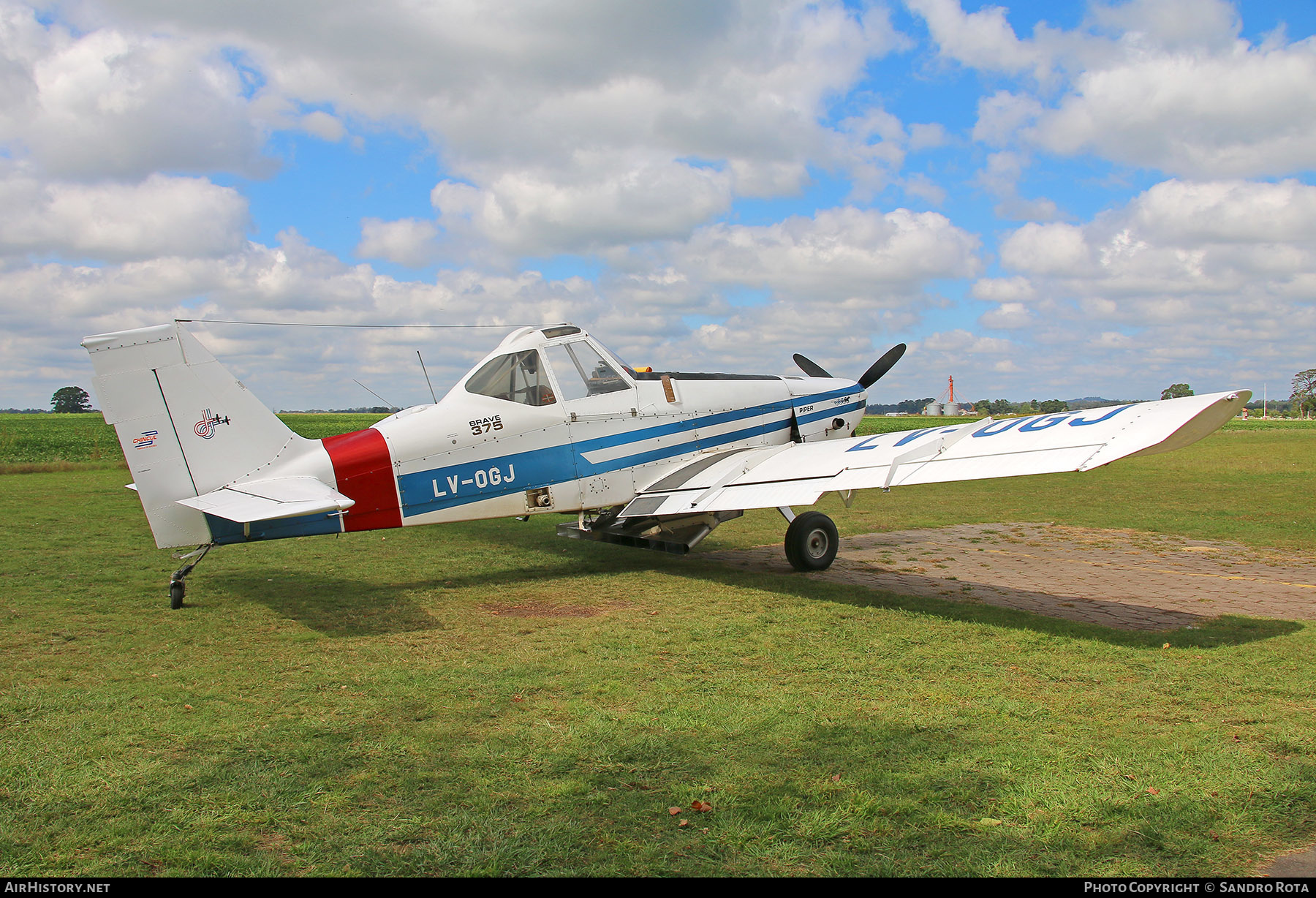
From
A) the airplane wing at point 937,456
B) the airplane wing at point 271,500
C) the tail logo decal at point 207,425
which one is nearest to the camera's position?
the airplane wing at point 937,456

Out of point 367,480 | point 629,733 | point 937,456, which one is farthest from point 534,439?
point 629,733

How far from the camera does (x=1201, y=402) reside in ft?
19.4

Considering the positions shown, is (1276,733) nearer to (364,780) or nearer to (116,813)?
(364,780)

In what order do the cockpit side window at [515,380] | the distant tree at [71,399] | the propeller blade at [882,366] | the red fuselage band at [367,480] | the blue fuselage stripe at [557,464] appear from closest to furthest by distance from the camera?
the red fuselage band at [367,480] → the blue fuselage stripe at [557,464] → the cockpit side window at [515,380] → the propeller blade at [882,366] → the distant tree at [71,399]

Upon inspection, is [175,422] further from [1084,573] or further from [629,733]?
[1084,573]

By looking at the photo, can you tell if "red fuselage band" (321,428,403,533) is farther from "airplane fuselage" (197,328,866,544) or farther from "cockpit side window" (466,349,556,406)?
"cockpit side window" (466,349,556,406)

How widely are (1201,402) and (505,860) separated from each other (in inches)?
228

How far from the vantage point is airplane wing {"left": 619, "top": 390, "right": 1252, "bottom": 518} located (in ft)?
19.5

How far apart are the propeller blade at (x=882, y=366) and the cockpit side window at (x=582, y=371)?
430 cm

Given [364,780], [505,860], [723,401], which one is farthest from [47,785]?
[723,401]

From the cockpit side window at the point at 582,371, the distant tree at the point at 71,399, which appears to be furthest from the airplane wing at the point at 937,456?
the distant tree at the point at 71,399

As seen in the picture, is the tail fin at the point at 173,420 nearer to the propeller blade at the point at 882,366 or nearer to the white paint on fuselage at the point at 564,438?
the white paint on fuselage at the point at 564,438

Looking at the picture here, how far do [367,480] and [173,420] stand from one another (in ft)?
6.00

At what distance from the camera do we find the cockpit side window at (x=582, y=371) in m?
9.43
